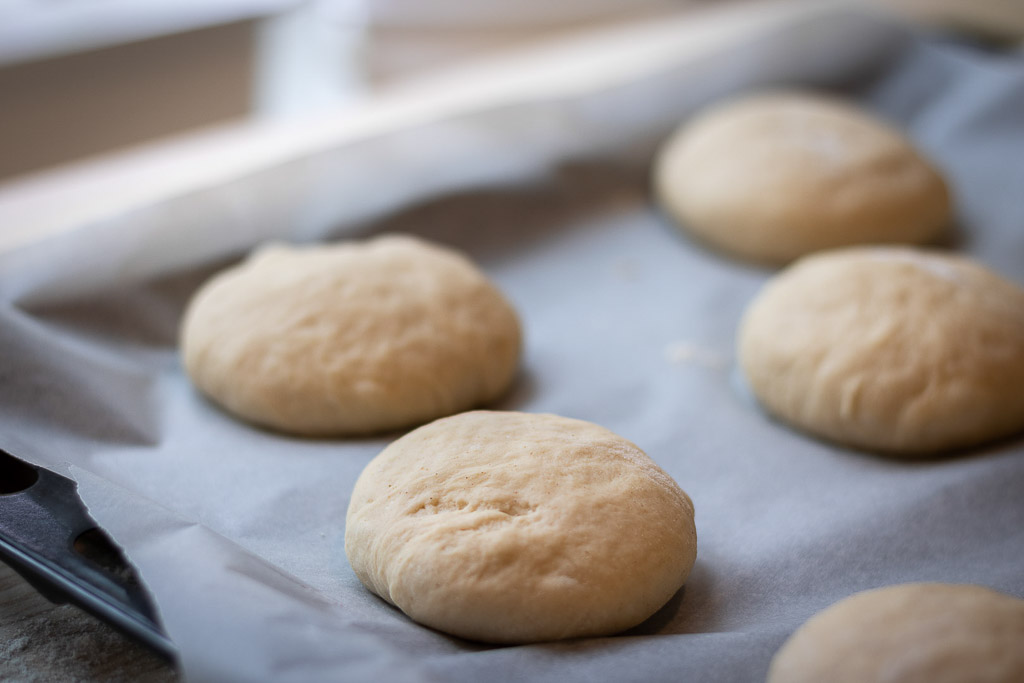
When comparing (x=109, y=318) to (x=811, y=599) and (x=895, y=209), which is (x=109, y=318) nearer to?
(x=811, y=599)

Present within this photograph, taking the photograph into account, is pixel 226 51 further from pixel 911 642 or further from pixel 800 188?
pixel 911 642

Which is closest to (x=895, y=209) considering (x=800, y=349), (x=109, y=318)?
(x=800, y=349)

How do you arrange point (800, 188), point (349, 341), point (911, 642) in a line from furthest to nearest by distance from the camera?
point (800, 188)
point (349, 341)
point (911, 642)

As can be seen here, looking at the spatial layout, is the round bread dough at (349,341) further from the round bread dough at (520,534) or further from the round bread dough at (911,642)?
the round bread dough at (911,642)

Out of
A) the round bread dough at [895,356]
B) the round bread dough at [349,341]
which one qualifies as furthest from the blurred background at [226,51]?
the round bread dough at [895,356]

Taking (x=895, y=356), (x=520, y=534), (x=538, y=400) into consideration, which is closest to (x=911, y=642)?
(x=520, y=534)

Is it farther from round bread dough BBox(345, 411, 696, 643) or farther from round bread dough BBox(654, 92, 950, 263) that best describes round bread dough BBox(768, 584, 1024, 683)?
round bread dough BBox(654, 92, 950, 263)
